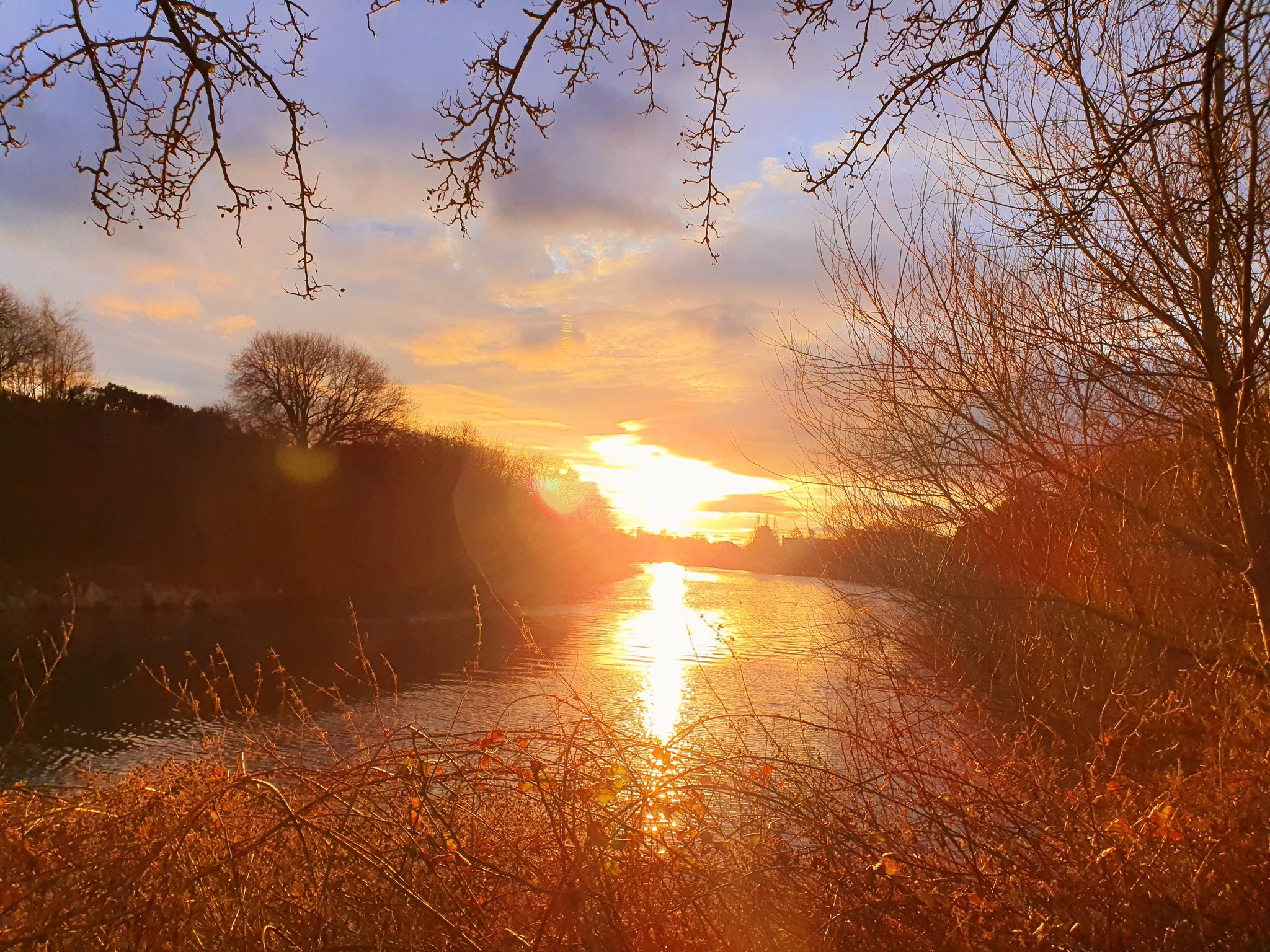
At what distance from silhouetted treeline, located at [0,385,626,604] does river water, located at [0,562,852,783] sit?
2.43 m

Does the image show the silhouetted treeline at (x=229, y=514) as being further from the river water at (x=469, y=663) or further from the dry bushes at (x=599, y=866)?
the dry bushes at (x=599, y=866)

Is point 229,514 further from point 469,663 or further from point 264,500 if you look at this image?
point 469,663

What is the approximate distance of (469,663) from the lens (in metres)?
5.20

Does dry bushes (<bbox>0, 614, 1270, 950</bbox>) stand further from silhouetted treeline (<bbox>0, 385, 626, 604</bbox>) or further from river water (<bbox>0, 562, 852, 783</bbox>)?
silhouetted treeline (<bbox>0, 385, 626, 604</bbox>)

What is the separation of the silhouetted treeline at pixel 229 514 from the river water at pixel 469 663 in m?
2.43

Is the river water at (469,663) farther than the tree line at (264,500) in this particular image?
No

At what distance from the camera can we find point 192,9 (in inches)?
108

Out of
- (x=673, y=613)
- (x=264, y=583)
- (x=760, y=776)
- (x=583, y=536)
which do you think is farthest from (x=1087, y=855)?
(x=583, y=536)

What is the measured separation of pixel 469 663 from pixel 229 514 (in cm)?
3115

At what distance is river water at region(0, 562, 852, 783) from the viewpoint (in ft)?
37.0

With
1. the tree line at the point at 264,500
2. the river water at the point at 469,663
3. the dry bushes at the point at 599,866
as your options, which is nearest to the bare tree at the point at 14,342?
the tree line at the point at 264,500

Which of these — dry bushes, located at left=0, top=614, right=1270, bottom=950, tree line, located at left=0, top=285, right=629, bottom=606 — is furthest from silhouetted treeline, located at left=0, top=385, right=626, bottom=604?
dry bushes, located at left=0, top=614, right=1270, bottom=950

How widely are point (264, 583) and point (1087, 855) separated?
33.6m

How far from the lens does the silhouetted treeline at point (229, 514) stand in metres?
26.7
